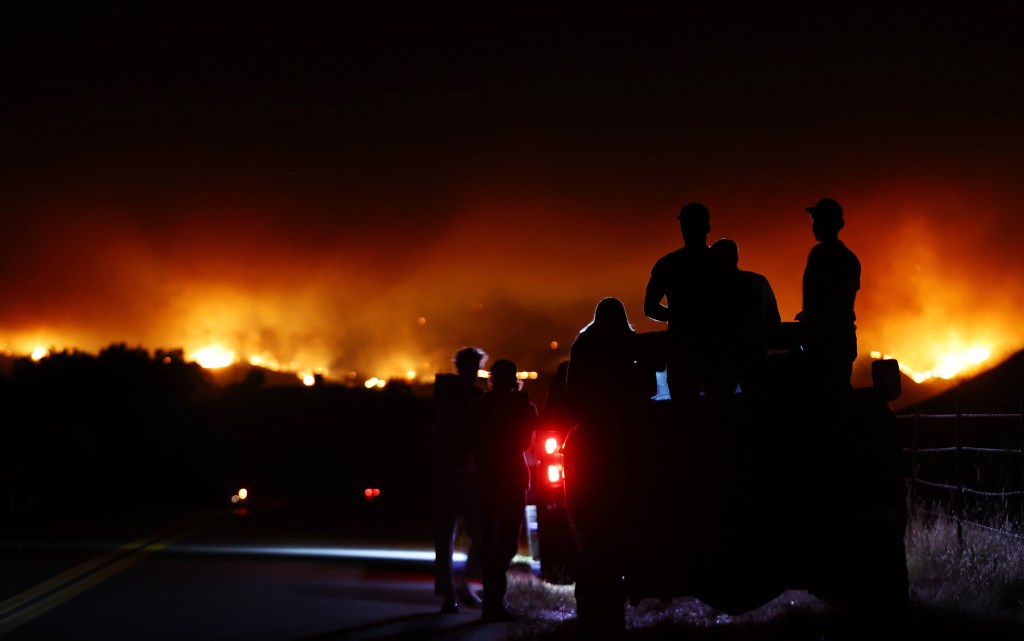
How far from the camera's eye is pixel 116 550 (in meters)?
16.7

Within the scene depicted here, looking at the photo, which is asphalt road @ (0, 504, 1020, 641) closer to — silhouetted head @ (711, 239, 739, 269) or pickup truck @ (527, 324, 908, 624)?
pickup truck @ (527, 324, 908, 624)

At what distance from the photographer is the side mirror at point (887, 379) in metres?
5.19

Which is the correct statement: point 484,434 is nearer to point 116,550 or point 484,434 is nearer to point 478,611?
point 478,611

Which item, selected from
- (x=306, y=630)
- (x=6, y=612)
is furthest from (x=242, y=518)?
(x=306, y=630)

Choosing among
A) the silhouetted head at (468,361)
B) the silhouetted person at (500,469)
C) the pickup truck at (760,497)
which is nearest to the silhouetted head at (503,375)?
the silhouetted person at (500,469)

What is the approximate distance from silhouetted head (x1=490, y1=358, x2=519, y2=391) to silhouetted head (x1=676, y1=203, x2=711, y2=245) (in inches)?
123

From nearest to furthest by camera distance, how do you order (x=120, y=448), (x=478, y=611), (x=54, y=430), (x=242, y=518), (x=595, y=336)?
(x=595, y=336), (x=478, y=611), (x=242, y=518), (x=54, y=430), (x=120, y=448)

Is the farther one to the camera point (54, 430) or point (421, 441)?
point (421, 441)

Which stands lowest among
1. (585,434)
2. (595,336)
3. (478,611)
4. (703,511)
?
(478,611)

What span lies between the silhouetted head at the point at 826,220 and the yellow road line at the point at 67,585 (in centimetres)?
684

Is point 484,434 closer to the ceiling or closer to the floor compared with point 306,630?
closer to the ceiling

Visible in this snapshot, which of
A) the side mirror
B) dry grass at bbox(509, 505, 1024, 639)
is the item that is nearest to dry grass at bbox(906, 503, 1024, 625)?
dry grass at bbox(509, 505, 1024, 639)

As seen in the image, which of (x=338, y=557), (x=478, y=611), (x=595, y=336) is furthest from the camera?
(x=338, y=557)

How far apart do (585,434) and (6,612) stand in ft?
23.2
